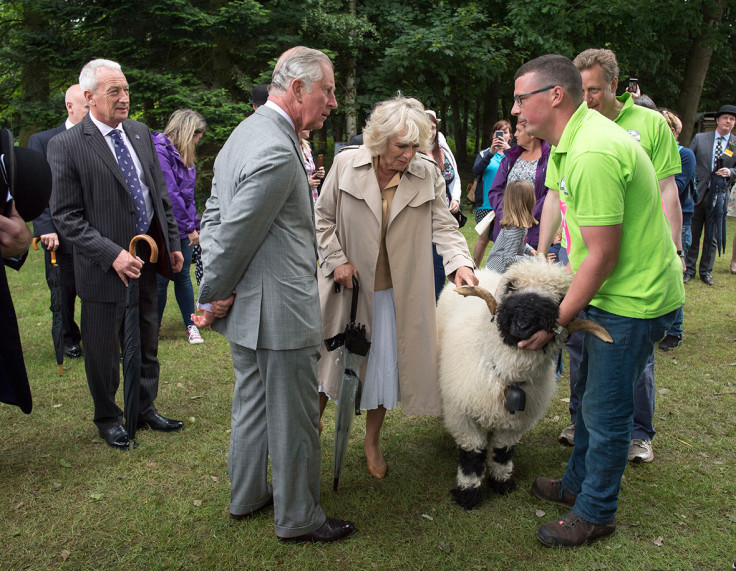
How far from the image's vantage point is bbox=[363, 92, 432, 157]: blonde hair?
3480 millimetres

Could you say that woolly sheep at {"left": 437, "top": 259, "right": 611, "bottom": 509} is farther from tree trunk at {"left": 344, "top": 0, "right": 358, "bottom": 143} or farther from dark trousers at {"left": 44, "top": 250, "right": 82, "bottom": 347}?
tree trunk at {"left": 344, "top": 0, "right": 358, "bottom": 143}

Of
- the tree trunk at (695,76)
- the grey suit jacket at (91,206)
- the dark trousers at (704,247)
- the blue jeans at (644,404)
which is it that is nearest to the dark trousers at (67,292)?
the grey suit jacket at (91,206)

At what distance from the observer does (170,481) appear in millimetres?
3898

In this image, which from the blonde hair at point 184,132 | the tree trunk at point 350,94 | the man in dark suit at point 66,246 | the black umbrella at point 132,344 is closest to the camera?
the black umbrella at point 132,344

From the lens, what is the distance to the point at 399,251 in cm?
372

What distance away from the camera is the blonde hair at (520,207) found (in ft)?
17.2

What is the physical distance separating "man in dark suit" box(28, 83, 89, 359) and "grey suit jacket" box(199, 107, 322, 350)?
11.2ft

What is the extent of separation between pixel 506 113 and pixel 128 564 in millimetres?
31452

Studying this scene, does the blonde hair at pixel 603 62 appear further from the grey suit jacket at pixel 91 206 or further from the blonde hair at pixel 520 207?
the grey suit jacket at pixel 91 206

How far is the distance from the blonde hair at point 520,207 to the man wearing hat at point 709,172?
571cm

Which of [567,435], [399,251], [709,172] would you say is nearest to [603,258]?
[399,251]

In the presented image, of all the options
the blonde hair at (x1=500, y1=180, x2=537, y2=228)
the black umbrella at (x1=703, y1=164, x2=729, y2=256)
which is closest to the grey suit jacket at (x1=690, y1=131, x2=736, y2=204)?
the black umbrella at (x1=703, y1=164, x2=729, y2=256)

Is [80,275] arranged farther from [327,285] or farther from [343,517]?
[343,517]

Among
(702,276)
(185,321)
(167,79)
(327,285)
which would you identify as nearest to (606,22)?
(702,276)
